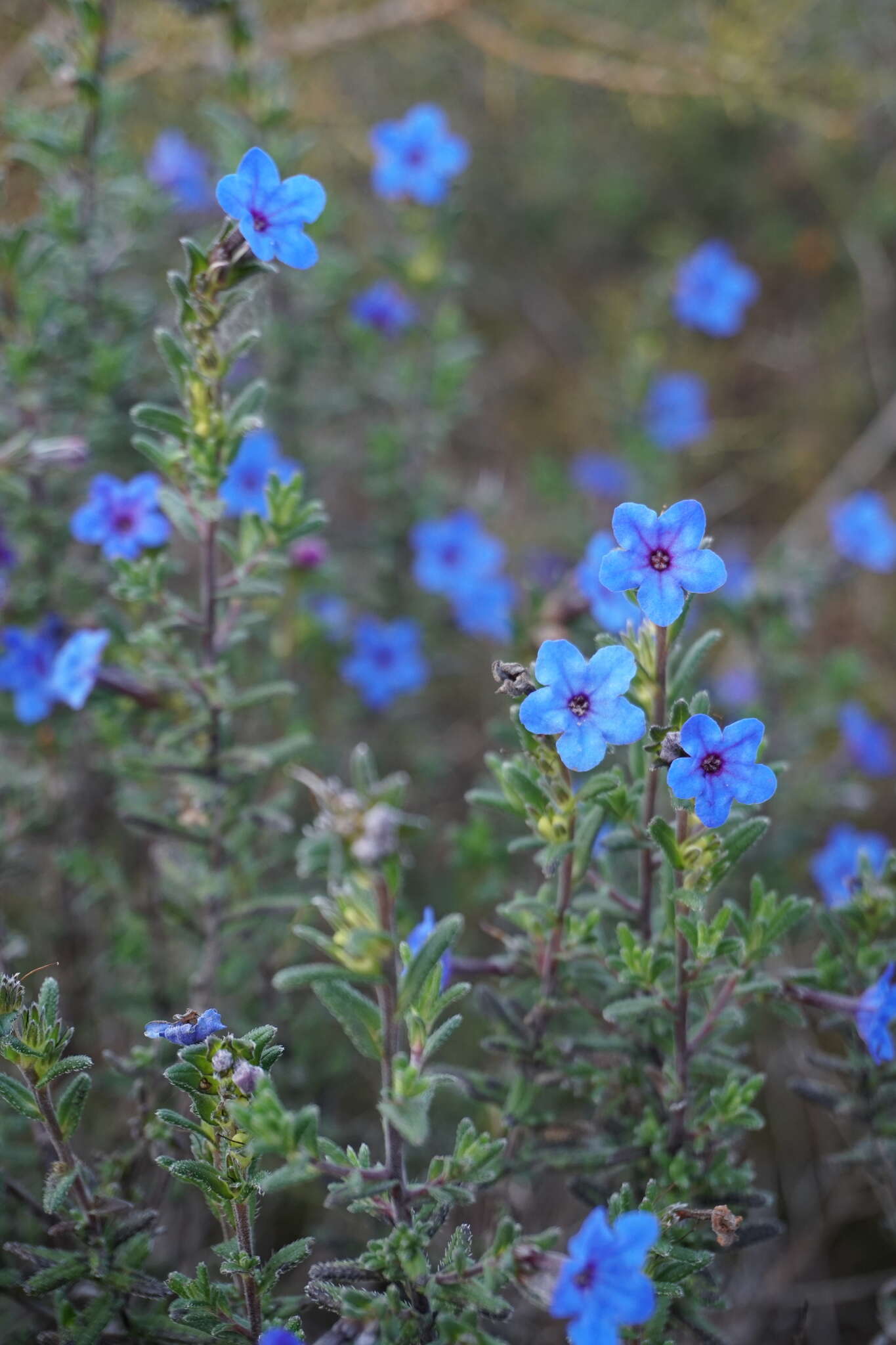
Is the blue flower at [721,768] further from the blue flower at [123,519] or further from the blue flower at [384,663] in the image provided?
the blue flower at [384,663]

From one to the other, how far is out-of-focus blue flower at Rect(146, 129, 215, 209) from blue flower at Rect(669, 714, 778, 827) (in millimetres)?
4079

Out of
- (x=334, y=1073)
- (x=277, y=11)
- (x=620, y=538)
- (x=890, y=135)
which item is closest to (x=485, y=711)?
(x=334, y=1073)

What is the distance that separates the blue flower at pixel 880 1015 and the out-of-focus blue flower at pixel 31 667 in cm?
236

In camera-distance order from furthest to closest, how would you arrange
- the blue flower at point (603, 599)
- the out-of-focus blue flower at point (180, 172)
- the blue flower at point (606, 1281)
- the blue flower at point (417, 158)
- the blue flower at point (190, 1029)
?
the out-of-focus blue flower at point (180, 172), the blue flower at point (417, 158), the blue flower at point (603, 599), the blue flower at point (190, 1029), the blue flower at point (606, 1281)

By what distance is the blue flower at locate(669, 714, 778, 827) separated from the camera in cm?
191

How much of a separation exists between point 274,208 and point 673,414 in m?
3.84

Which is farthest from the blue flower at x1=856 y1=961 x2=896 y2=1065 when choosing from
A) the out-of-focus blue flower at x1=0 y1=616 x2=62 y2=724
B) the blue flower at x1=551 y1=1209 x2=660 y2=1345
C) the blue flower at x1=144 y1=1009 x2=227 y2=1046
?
the out-of-focus blue flower at x1=0 y1=616 x2=62 y2=724

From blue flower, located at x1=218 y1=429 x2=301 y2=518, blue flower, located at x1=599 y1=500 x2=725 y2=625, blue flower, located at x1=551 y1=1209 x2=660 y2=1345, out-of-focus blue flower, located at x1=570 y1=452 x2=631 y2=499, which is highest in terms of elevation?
Result: out-of-focus blue flower, located at x1=570 y1=452 x2=631 y2=499

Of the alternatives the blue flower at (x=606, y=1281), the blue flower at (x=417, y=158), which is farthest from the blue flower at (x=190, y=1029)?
the blue flower at (x=417, y=158)

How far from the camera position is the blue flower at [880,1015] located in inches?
88.6

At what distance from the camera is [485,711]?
218 inches

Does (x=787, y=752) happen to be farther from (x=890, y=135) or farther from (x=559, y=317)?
(x=890, y=135)

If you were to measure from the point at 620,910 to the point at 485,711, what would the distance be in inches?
123

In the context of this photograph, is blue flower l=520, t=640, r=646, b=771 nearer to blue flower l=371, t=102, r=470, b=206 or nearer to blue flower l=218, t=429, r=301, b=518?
blue flower l=218, t=429, r=301, b=518
